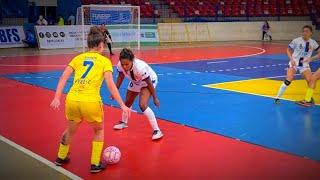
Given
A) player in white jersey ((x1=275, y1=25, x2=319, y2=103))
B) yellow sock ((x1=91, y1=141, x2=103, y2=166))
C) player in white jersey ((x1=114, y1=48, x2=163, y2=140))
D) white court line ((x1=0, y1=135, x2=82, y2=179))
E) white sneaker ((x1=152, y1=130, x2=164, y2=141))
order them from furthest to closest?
player in white jersey ((x1=275, y1=25, x2=319, y2=103))
white sneaker ((x1=152, y1=130, x2=164, y2=141))
player in white jersey ((x1=114, y1=48, x2=163, y2=140))
yellow sock ((x1=91, y1=141, x2=103, y2=166))
white court line ((x1=0, y1=135, x2=82, y2=179))

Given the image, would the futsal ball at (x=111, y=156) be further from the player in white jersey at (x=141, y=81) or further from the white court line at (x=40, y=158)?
the player in white jersey at (x=141, y=81)

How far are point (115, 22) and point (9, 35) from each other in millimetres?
6705

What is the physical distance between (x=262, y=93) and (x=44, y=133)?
22.6 feet

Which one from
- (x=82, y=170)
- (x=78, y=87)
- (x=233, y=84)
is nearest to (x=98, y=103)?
(x=78, y=87)

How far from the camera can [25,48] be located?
1110 inches

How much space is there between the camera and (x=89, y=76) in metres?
6.30

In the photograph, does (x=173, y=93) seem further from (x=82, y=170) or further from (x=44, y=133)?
(x=82, y=170)

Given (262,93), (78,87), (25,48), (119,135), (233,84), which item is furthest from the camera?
(25,48)

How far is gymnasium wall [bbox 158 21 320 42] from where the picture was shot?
114ft

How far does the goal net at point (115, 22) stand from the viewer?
27359 mm

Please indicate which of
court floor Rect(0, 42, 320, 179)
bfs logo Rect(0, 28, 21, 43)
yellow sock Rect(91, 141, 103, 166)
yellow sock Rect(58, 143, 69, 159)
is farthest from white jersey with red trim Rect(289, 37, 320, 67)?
bfs logo Rect(0, 28, 21, 43)

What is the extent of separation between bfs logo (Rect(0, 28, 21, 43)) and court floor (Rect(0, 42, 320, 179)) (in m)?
12.2

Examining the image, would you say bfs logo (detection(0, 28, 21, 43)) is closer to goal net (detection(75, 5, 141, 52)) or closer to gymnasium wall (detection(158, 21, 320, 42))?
goal net (detection(75, 5, 141, 52))

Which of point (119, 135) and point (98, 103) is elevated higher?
point (98, 103)
